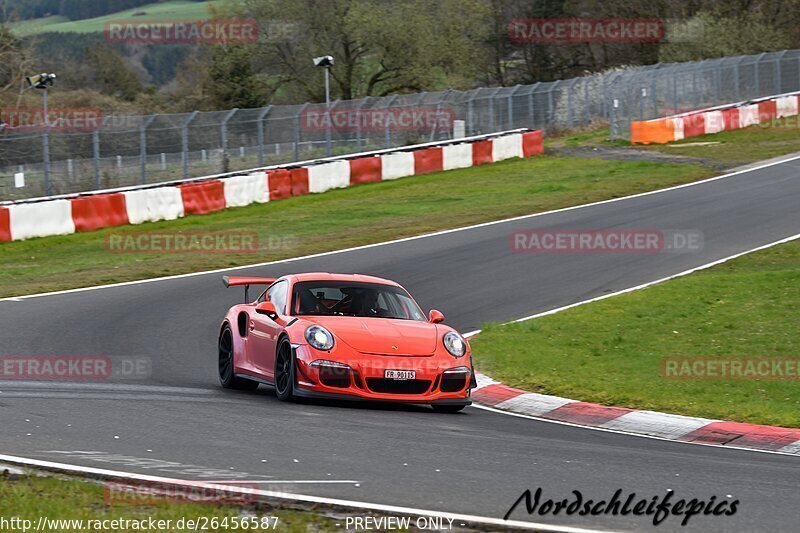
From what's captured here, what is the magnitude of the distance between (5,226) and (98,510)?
19.2 metres

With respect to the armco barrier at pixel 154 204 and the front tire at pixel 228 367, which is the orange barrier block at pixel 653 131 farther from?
the front tire at pixel 228 367

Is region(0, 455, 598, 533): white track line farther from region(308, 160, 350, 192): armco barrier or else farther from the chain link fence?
region(308, 160, 350, 192): armco barrier

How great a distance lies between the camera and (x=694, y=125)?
40531 mm

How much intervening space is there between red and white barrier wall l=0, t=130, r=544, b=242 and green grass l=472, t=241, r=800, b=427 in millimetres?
13038

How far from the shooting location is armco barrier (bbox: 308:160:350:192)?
31.7m

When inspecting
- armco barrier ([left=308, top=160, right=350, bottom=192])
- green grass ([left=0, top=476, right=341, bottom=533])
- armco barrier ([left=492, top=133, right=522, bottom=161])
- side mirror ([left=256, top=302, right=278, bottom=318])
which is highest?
armco barrier ([left=492, top=133, right=522, bottom=161])

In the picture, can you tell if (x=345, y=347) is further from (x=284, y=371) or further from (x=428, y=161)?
(x=428, y=161)

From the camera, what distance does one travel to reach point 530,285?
18.5 m

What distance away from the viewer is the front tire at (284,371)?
34.0ft

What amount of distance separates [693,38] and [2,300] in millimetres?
45594

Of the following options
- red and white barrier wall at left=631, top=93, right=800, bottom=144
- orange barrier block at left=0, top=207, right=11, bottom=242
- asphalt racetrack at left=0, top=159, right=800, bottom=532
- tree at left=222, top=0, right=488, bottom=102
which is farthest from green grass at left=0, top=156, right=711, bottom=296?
tree at left=222, top=0, right=488, bottom=102

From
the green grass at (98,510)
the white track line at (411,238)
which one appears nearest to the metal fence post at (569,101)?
the white track line at (411,238)

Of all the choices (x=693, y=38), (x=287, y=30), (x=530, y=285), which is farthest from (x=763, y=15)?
(x=530, y=285)

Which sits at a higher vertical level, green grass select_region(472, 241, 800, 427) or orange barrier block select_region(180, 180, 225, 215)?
orange barrier block select_region(180, 180, 225, 215)
